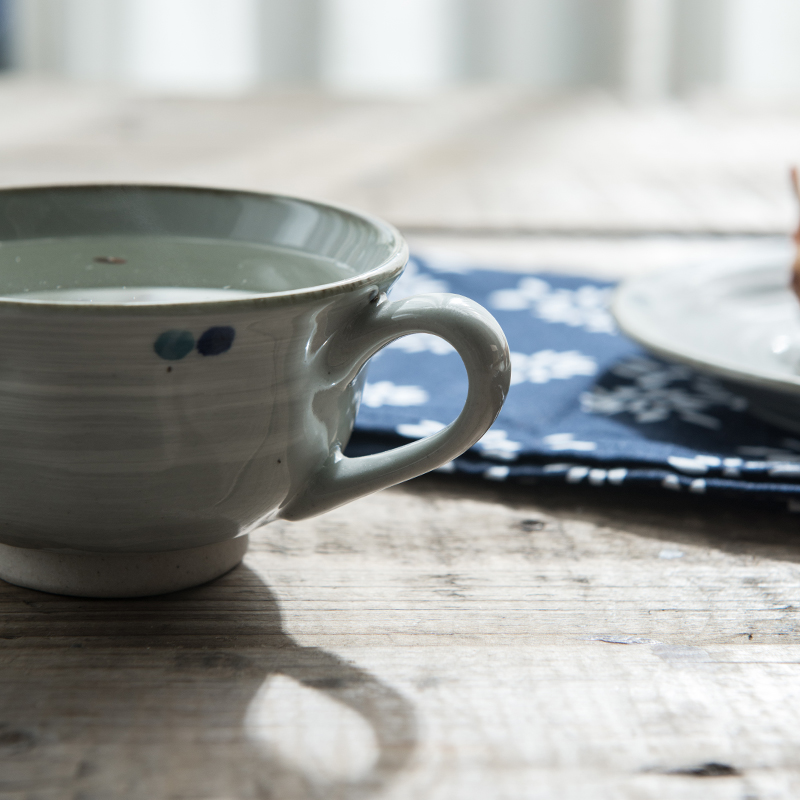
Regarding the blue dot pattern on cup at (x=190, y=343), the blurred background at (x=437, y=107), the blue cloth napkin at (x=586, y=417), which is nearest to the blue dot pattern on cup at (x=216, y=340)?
the blue dot pattern on cup at (x=190, y=343)

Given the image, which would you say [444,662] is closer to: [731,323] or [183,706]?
[183,706]

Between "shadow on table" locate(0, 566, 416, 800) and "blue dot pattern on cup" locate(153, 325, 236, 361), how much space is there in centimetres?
9

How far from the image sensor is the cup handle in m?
0.29

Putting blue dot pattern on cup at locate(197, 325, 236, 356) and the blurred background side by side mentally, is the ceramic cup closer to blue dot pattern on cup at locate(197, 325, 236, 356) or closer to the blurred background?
blue dot pattern on cup at locate(197, 325, 236, 356)

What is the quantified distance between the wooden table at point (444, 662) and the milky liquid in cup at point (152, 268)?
9cm

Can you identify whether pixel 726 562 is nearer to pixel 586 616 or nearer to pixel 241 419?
pixel 586 616

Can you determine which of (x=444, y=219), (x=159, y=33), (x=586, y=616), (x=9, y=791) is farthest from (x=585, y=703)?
(x=159, y=33)

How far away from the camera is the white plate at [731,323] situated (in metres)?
0.43

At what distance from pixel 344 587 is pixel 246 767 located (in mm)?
95

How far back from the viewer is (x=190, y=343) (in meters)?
0.25

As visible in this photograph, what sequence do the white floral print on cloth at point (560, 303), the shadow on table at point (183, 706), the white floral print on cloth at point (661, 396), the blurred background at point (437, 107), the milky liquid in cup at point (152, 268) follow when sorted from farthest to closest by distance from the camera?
1. the blurred background at point (437, 107)
2. the white floral print on cloth at point (560, 303)
3. the white floral print on cloth at point (661, 396)
4. the milky liquid in cup at point (152, 268)
5. the shadow on table at point (183, 706)

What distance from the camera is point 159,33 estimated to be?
2.47 meters

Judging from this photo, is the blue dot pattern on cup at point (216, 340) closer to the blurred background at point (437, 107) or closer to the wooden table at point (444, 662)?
the wooden table at point (444, 662)

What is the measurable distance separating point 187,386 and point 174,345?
0.04 feet
